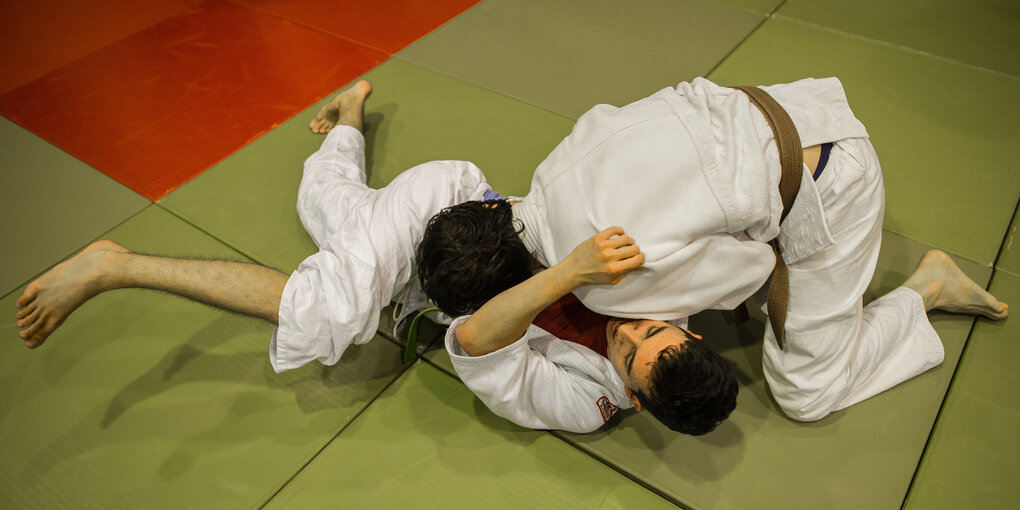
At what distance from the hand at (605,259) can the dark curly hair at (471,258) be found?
23cm

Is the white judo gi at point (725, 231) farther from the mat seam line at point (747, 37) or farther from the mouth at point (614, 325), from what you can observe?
the mat seam line at point (747, 37)

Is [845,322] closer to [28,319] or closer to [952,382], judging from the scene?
[952,382]

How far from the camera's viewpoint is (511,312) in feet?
5.61

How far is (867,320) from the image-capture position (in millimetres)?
2133

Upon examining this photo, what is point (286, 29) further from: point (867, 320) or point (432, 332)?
point (867, 320)

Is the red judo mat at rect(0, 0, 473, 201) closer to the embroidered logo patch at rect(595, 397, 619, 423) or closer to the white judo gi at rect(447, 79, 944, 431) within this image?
the white judo gi at rect(447, 79, 944, 431)

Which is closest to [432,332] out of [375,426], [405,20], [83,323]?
[375,426]

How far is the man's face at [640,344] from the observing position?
165 centimetres

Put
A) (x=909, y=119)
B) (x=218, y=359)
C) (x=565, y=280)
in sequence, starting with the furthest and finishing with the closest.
Answer: (x=909, y=119)
(x=218, y=359)
(x=565, y=280)

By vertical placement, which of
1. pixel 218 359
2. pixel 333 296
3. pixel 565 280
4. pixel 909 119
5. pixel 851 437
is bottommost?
pixel 851 437

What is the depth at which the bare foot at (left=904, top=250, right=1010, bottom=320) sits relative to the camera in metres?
2.20

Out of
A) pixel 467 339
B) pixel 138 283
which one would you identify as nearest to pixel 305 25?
pixel 138 283

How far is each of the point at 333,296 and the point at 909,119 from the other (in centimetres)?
284

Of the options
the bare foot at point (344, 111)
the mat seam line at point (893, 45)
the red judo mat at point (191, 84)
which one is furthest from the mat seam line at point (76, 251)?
the mat seam line at point (893, 45)
